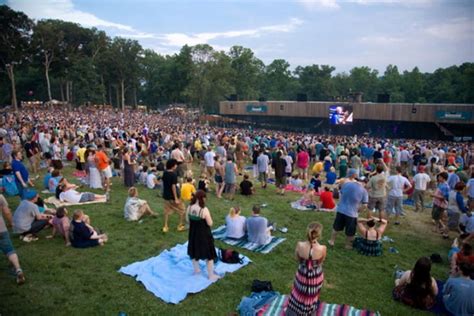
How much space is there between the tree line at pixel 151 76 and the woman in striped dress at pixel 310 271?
36693mm

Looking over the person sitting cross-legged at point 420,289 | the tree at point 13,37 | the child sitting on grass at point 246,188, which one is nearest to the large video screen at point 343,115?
the child sitting on grass at point 246,188

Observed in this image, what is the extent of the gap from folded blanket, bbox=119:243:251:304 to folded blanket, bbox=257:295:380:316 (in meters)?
1.16

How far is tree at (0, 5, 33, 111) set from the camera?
34562 millimetres

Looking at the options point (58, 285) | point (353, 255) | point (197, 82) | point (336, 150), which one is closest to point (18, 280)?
point (58, 285)

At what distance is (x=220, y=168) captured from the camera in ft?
39.1

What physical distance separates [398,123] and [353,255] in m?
29.9

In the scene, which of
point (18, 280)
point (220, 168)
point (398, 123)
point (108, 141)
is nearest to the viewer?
point (18, 280)

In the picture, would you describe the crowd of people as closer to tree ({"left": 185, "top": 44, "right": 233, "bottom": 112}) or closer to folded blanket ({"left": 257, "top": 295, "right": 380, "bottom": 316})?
folded blanket ({"left": 257, "top": 295, "right": 380, "bottom": 316})

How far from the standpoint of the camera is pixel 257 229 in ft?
23.6

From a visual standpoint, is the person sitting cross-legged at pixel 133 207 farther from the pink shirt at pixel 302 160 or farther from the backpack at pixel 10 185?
the pink shirt at pixel 302 160

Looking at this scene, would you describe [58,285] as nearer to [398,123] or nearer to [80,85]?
[398,123]

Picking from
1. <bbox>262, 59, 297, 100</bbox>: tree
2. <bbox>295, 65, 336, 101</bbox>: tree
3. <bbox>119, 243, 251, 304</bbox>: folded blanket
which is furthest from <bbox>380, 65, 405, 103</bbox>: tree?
<bbox>119, 243, 251, 304</bbox>: folded blanket

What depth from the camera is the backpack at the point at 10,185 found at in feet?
30.9

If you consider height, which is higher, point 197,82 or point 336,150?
point 197,82
